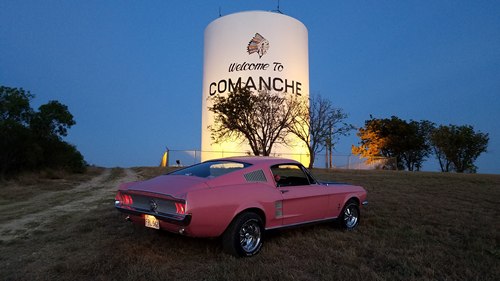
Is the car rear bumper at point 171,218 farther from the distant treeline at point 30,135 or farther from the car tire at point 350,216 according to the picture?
the distant treeline at point 30,135

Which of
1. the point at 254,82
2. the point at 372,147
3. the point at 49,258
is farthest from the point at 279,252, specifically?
the point at 372,147

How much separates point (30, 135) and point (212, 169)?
19192 millimetres

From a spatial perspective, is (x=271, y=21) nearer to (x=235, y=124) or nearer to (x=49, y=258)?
(x=235, y=124)

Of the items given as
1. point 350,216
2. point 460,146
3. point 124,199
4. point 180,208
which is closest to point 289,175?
point 350,216

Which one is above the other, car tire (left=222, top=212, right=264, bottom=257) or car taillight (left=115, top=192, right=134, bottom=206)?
car taillight (left=115, top=192, right=134, bottom=206)

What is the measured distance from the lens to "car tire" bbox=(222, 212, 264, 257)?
16.4ft

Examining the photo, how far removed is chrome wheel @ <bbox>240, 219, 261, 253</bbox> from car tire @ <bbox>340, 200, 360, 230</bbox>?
2153 mm

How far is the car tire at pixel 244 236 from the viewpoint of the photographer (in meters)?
4.98

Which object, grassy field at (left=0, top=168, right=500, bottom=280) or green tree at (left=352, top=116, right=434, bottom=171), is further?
green tree at (left=352, top=116, right=434, bottom=171)

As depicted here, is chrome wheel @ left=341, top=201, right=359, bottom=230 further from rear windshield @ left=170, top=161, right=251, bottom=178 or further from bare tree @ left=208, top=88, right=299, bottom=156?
bare tree @ left=208, top=88, right=299, bottom=156

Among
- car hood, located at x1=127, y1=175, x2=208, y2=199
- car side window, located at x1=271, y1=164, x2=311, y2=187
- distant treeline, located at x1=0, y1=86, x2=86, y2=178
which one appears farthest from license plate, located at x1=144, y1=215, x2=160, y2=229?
distant treeline, located at x1=0, y1=86, x2=86, y2=178

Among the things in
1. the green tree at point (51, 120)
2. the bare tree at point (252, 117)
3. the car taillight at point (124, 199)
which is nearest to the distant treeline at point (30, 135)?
A: the green tree at point (51, 120)

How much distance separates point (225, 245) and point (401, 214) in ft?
15.9

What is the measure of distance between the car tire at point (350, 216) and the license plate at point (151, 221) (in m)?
3.36
